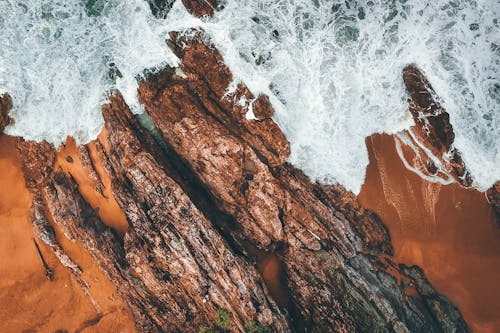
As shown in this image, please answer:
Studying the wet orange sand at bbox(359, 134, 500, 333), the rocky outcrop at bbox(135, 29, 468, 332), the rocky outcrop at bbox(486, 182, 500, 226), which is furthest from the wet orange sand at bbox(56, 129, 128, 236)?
the rocky outcrop at bbox(486, 182, 500, 226)

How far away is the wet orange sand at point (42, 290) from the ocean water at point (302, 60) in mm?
3068

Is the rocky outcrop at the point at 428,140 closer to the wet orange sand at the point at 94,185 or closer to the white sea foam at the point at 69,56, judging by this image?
the white sea foam at the point at 69,56

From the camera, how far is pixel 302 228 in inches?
349

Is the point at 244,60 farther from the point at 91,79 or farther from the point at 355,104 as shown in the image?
the point at 91,79

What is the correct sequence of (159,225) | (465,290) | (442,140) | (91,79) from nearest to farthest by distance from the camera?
(159,225) → (465,290) → (442,140) → (91,79)

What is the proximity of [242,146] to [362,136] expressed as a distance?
411 centimetres

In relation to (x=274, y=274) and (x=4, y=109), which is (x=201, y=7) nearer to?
(x=4, y=109)

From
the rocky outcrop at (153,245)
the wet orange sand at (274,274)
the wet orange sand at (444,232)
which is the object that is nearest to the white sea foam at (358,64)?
the wet orange sand at (444,232)

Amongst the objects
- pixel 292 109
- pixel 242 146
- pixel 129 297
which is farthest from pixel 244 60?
pixel 129 297

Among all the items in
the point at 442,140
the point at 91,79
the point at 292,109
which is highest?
the point at 442,140

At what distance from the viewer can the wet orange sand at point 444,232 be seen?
30.0ft

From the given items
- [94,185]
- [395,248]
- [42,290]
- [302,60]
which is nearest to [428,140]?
[395,248]

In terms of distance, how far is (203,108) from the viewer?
371 inches

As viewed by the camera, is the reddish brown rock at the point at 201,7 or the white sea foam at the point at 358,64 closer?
the white sea foam at the point at 358,64
